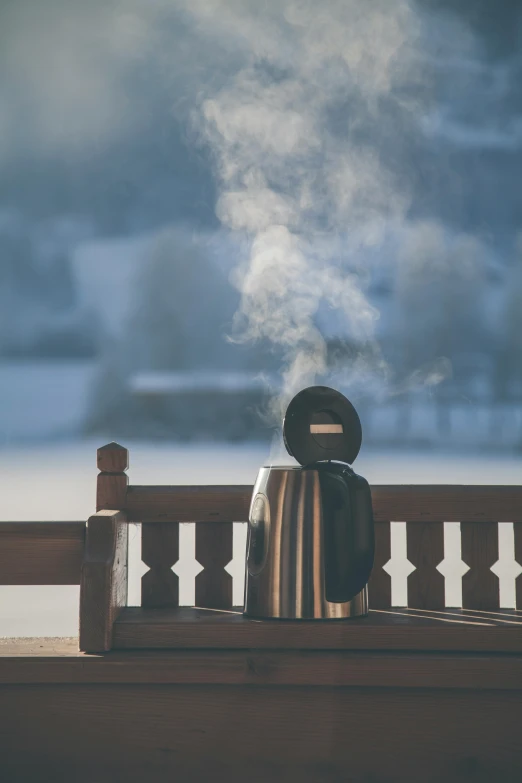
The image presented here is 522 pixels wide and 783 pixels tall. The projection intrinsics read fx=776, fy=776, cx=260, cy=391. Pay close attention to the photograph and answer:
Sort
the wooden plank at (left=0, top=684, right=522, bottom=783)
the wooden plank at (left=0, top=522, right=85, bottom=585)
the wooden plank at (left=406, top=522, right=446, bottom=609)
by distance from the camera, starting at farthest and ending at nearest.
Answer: the wooden plank at (left=406, top=522, right=446, bottom=609) < the wooden plank at (left=0, top=522, right=85, bottom=585) < the wooden plank at (left=0, top=684, right=522, bottom=783)

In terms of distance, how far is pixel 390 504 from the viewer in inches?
50.3

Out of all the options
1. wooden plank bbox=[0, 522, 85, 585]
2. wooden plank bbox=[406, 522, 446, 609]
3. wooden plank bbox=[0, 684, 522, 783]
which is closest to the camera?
wooden plank bbox=[0, 684, 522, 783]

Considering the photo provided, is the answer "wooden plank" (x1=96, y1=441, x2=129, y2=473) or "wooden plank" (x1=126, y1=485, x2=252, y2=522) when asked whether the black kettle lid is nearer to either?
"wooden plank" (x1=126, y1=485, x2=252, y2=522)

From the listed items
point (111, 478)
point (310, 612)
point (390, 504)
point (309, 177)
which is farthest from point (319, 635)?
point (309, 177)

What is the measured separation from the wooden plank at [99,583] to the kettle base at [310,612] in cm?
21

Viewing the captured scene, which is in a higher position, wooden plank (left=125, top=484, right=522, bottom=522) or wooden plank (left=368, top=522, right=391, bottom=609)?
wooden plank (left=125, top=484, right=522, bottom=522)

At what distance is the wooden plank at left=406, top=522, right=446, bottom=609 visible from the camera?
1305 mm

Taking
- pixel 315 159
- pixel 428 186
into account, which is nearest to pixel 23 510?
pixel 315 159

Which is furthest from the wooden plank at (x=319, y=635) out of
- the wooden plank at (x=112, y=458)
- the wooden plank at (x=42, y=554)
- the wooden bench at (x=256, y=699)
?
the wooden plank at (x=112, y=458)

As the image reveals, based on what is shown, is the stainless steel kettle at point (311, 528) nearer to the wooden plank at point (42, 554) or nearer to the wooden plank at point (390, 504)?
the wooden plank at point (390, 504)

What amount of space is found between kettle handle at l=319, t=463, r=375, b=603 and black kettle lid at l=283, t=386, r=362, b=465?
5cm

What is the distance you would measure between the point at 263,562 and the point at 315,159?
1739mm

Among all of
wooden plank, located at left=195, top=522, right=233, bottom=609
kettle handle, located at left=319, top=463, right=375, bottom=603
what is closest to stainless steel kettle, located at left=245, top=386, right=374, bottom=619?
kettle handle, located at left=319, top=463, right=375, bottom=603

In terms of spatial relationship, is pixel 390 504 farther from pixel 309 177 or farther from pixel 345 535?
pixel 309 177
